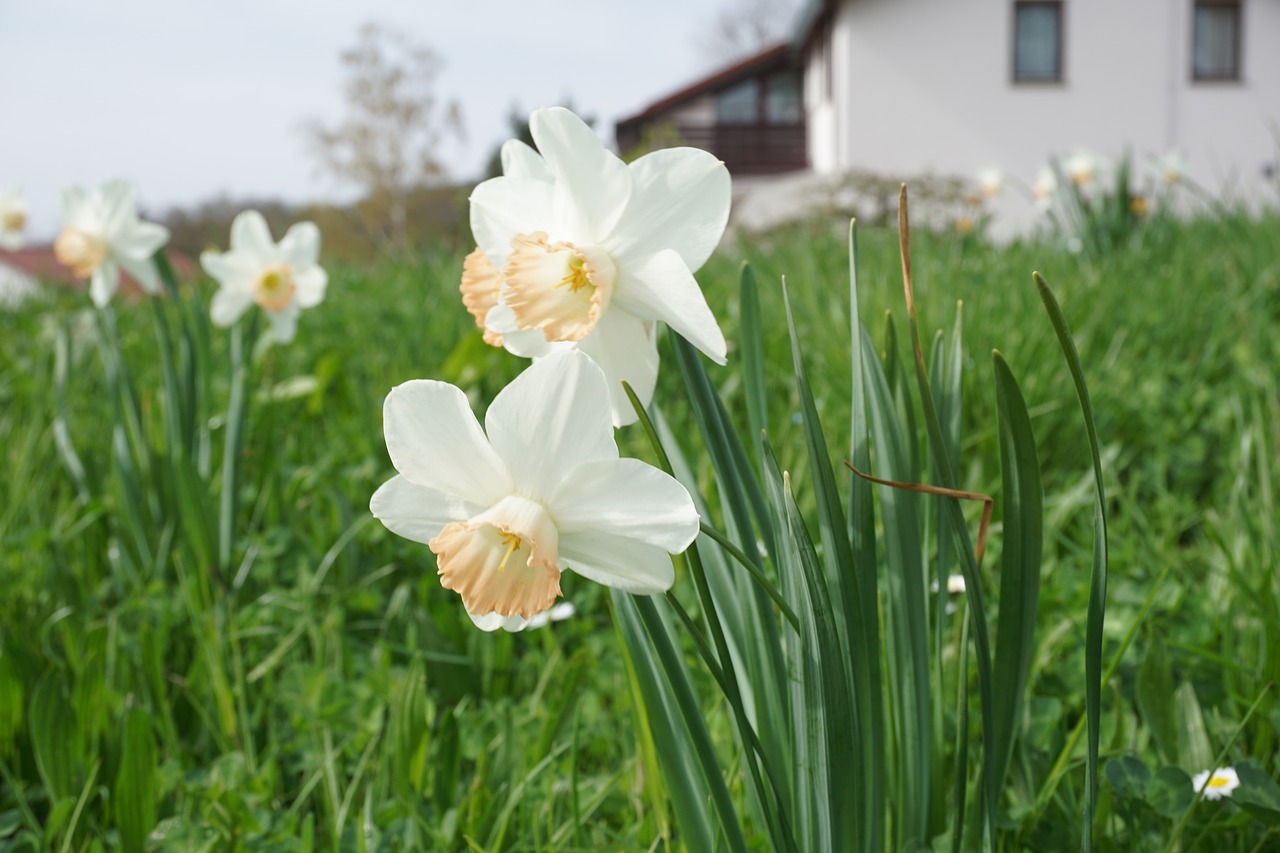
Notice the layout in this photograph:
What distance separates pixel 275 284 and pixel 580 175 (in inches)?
60.1

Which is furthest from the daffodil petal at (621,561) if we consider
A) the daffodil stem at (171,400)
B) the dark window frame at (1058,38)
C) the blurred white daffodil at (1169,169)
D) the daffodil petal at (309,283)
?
the dark window frame at (1058,38)

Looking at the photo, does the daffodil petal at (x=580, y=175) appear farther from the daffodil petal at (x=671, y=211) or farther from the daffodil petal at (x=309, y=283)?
the daffodil petal at (x=309, y=283)

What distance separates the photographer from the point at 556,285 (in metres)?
0.65

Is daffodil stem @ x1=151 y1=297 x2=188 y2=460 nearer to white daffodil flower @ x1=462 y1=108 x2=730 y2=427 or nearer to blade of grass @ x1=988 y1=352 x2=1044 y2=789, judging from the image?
white daffodil flower @ x1=462 y1=108 x2=730 y2=427

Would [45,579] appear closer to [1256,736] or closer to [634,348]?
[634,348]

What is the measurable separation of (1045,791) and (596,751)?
528 millimetres

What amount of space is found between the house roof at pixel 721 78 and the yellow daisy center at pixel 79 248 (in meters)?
19.0

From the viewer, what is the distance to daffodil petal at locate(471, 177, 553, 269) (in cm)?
68

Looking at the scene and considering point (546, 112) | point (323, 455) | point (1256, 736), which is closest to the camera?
point (546, 112)

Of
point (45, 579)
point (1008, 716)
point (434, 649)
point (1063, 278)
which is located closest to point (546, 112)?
point (1008, 716)

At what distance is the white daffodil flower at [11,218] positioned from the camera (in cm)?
239

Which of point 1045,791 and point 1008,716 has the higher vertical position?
point 1008,716

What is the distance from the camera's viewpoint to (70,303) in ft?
15.3

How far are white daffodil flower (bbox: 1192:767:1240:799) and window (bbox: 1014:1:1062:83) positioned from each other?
57.7 feet
